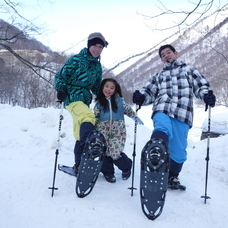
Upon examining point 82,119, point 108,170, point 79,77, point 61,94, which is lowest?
point 108,170

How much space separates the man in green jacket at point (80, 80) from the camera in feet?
9.35

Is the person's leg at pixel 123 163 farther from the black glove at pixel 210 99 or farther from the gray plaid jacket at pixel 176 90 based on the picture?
the black glove at pixel 210 99

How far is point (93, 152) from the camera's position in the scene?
235 cm

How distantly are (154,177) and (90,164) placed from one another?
0.69 meters

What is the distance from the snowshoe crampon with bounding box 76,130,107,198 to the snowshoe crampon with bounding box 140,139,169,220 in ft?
1.66

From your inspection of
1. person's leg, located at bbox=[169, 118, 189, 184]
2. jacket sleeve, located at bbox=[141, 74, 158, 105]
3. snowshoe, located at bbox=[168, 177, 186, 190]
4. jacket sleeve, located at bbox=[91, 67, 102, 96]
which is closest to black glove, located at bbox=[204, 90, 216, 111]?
person's leg, located at bbox=[169, 118, 189, 184]

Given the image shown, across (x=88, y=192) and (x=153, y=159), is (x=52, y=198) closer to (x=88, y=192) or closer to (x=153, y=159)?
(x=88, y=192)

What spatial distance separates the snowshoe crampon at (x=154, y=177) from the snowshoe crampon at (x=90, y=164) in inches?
19.9

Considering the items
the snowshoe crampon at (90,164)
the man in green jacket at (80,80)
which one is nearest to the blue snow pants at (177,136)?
the snowshoe crampon at (90,164)

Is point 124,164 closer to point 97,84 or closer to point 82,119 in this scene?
point 82,119

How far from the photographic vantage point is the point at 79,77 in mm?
3070

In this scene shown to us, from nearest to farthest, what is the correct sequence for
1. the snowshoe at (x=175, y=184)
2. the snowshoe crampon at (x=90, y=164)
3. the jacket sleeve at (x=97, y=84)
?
the snowshoe crampon at (x=90, y=164)
the snowshoe at (x=175, y=184)
the jacket sleeve at (x=97, y=84)

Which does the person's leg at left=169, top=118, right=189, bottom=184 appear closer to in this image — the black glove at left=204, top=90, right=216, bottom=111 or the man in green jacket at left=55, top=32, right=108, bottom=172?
the black glove at left=204, top=90, right=216, bottom=111

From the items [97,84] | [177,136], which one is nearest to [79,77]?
[97,84]
